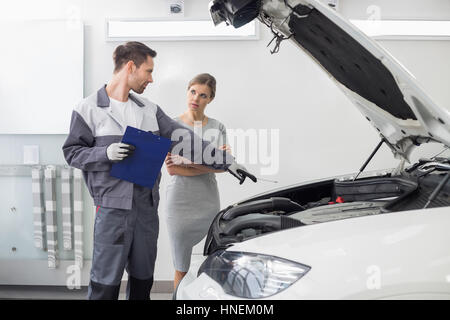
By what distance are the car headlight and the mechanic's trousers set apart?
852 mm

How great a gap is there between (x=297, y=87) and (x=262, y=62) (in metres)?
0.33

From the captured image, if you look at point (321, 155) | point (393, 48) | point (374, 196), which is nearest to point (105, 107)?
point (374, 196)

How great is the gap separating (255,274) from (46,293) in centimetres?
267

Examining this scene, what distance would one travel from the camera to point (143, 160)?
2.02 meters

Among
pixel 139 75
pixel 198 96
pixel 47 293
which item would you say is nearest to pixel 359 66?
pixel 139 75

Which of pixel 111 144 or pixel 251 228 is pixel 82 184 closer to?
pixel 111 144

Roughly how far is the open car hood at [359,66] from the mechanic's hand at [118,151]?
0.71 m

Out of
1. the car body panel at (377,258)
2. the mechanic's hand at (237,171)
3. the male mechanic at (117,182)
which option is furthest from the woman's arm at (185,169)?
the car body panel at (377,258)

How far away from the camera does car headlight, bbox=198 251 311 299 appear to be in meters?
1.12

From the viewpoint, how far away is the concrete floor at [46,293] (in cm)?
318

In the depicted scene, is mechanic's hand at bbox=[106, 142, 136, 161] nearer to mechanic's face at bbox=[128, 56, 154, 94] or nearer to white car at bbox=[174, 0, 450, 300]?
mechanic's face at bbox=[128, 56, 154, 94]

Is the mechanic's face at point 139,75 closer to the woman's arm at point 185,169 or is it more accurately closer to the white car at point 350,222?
the woman's arm at point 185,169

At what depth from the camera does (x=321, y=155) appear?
10.6ft

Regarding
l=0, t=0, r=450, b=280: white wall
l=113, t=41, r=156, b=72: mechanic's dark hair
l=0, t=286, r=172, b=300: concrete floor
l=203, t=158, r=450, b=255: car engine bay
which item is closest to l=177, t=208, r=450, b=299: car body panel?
l=203, t=158, r=450, b=255: car engine bay
